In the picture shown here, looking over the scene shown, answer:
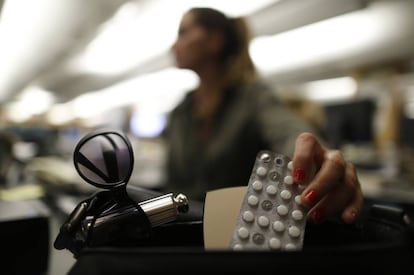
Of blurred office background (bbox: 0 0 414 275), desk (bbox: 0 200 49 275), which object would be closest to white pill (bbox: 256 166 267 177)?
blurred office background (bbox: 0 0 414 275)

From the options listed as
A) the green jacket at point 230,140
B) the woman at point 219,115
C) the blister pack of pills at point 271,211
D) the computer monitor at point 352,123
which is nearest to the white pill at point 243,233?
the blister pack of pills at point 271,211

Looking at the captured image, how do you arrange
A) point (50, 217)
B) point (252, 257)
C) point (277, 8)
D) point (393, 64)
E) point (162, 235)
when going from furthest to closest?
point (393, 64) → point (277, 8) → point (50, 217) → point (162, 235) → point (252, 257)

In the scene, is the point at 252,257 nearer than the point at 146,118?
Yes

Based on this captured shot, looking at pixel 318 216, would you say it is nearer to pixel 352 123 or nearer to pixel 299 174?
pixel 299 174

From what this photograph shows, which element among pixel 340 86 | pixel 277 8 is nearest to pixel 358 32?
pixel 277 8

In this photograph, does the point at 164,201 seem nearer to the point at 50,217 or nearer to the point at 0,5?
the point at 50,217

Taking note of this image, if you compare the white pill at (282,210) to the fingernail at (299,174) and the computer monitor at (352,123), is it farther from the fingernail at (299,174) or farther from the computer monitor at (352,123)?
the computer monitor at (352,123)

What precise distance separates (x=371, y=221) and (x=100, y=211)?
0.20m

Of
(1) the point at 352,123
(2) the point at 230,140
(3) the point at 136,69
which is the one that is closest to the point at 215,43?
(2) the point at 230,140

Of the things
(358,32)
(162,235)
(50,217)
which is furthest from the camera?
(358,32)

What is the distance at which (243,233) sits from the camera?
0.79 ft

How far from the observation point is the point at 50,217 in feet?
1.35

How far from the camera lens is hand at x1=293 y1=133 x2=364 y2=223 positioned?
255 mm

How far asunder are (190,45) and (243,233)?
48 cm
